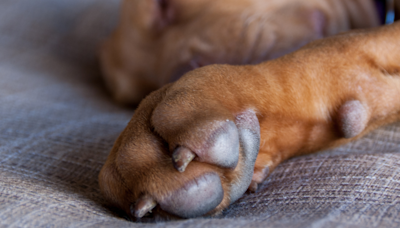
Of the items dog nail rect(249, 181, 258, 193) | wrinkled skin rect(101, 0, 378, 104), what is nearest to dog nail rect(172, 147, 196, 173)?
dog nail rect(249, 181, 258, 193)

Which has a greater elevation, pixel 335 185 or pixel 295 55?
pixel 295 55

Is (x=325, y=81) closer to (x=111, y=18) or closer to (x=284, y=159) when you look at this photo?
(x=284, y=159)

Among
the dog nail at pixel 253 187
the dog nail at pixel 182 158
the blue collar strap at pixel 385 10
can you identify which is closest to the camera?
the dog nail at pixel 182 158

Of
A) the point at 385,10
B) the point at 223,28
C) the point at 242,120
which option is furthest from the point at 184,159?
the point at 385,10

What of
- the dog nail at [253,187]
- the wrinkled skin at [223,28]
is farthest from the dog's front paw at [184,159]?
the wrinkled skin at [223,28]

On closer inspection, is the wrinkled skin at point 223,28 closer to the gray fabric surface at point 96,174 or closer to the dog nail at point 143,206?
the gray fabric surface at point 96,174

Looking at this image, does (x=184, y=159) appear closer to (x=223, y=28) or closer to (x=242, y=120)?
(x=242, y=120)

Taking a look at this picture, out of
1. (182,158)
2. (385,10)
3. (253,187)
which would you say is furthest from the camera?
(385,10)

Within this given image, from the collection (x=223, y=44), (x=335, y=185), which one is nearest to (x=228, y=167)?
(x=335, y=185)
